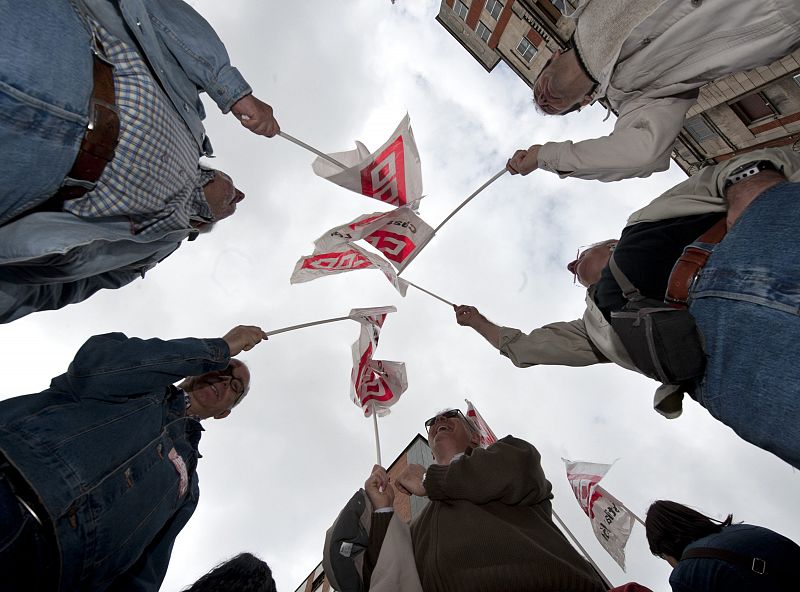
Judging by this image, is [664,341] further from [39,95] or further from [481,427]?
[481,427]

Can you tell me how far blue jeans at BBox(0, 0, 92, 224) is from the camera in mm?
1458

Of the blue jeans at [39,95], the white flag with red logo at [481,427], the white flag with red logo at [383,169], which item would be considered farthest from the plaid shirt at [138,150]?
the white flag with red logo at [481,427]

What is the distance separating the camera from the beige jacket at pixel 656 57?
202 centimetres

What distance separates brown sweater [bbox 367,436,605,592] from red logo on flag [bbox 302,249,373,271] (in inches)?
118

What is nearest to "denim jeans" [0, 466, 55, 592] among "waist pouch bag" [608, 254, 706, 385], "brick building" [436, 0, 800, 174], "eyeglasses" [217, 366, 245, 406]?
"eyeglasses" [217, 366, 245, 406]

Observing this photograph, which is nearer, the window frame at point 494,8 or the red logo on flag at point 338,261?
the red logo on flag at point 338,261

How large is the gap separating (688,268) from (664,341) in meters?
0.42

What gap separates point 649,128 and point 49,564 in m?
4.17

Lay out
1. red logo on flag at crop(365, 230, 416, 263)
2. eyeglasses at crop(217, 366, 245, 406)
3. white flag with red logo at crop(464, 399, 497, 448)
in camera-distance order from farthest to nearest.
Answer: white flag with red logo at crop(464, 399, 497, 448) < red logo on flag at crop(365, 230, 416, 263) < eyeglasses at crop(217, 366, 245, 406)

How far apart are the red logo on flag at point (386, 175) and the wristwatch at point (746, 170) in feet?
10.8

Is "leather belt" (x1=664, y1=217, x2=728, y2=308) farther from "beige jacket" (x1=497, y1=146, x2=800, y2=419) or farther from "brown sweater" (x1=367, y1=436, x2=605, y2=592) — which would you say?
"brown sweater" (x1=367, y1=436, x2=605, y2=592)

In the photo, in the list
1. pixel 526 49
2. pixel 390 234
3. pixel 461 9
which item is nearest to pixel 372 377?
pixel 390 234

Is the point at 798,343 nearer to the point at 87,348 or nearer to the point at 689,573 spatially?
the point at 689,573

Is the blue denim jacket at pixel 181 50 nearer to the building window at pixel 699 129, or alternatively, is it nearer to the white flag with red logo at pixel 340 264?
the white flag with red logo at pixel 340 264
